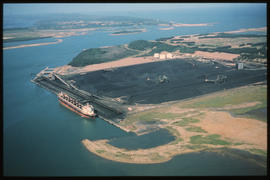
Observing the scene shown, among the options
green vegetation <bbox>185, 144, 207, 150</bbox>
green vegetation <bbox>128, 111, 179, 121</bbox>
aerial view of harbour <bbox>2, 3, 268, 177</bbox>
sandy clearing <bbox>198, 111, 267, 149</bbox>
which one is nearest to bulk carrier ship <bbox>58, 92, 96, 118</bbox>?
aerial view of harbour <bbox>2, 3, 268, 177</bbox>

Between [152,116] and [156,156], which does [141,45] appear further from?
[156,156]

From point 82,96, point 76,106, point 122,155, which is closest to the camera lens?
point 122,155

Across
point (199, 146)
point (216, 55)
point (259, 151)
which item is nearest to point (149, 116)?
point (199, 146)

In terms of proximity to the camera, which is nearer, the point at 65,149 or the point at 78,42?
the point at 65,149

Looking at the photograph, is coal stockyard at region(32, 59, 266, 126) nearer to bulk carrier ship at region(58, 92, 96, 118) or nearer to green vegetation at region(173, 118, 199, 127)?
bulk carrier ship at region(58, 92, 96, 118)

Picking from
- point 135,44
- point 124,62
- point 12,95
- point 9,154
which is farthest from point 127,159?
point 135,44

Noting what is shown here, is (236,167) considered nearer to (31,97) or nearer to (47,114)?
(47,114)
